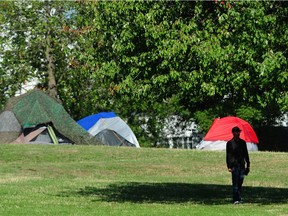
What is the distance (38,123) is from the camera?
41.8 metres

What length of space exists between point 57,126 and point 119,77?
77.2 feet

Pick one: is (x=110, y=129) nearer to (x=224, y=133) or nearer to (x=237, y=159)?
(x=224, y=133)

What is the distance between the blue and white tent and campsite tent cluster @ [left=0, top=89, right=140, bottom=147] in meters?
2.21

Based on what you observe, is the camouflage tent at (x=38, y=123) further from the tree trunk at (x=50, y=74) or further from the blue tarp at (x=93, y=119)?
the tree trunk at (x=50, y=74)

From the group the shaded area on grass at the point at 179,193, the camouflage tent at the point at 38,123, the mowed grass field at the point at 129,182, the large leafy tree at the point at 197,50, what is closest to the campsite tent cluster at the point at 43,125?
the camouflage tent at the point at 38,123

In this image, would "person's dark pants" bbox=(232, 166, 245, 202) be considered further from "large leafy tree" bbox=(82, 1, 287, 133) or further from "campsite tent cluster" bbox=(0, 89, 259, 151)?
"campsite tent cluster" bbox=(0, 89, 259, 151)

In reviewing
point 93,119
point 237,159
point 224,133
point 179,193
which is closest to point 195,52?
point 237,159

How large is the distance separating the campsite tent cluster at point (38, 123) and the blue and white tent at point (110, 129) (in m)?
2.21

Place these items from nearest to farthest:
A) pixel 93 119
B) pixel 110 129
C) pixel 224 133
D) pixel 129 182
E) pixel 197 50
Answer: pixel 197 50
pixel 129 182
pixel 224 133
pixel 110 129
pixel 93 119

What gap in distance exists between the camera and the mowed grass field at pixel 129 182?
18.3 metres

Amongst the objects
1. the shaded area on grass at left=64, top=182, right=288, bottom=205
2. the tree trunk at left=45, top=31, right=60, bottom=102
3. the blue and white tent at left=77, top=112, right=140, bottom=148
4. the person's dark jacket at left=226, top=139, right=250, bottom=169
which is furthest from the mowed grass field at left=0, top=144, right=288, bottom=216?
the tree trunk at left=45, top=31, right=60, bottom=102

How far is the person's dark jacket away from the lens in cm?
1998

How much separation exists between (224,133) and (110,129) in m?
6.28

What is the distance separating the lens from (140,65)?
18.2 meters
